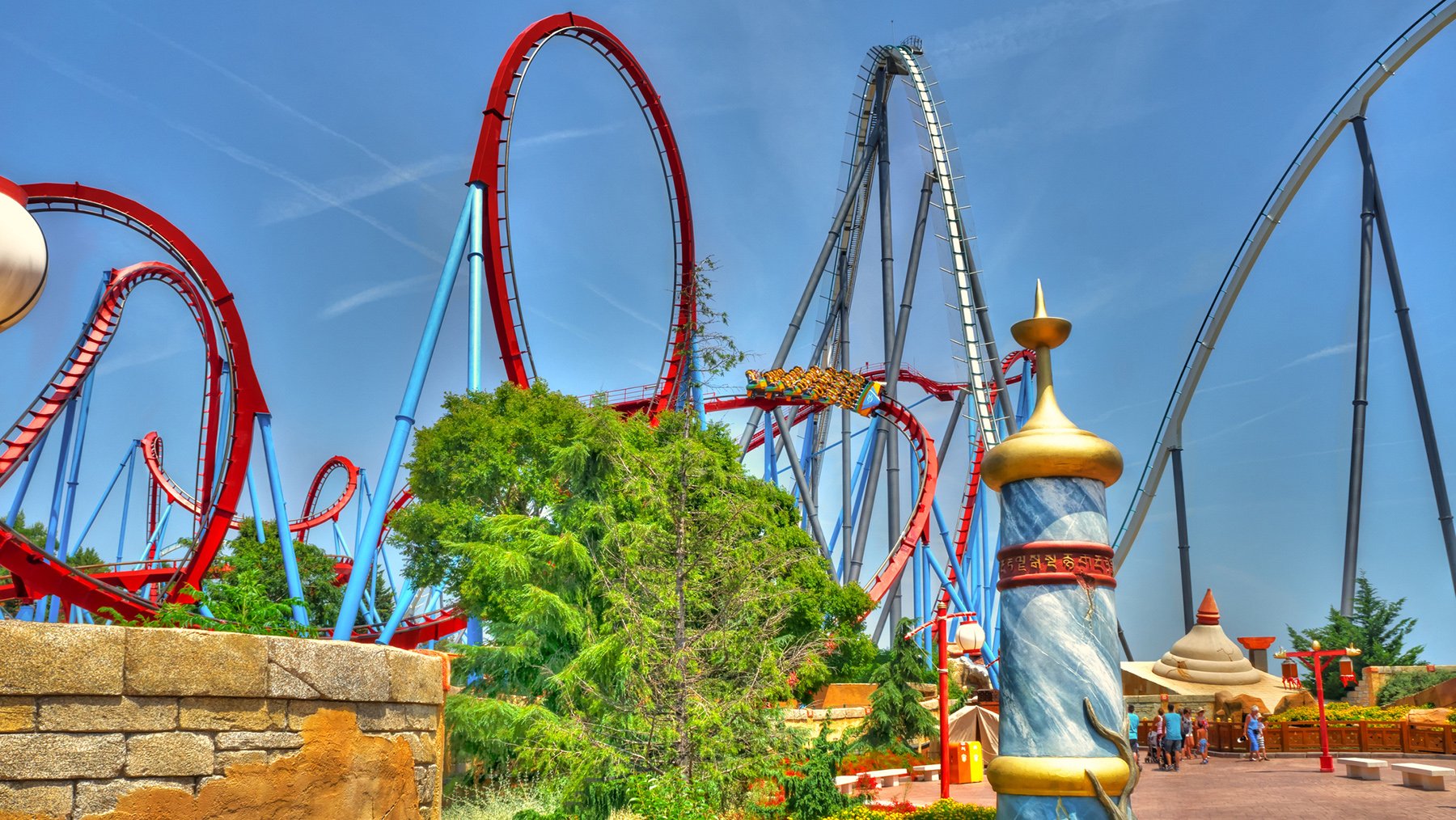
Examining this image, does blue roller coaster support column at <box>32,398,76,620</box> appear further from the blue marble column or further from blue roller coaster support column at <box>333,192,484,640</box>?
the blue marble column

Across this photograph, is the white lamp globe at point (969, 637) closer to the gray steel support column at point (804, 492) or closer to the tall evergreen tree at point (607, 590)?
the tall evergreen tree at point (607, 590)

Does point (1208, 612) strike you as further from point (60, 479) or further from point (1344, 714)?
point (60, 479)

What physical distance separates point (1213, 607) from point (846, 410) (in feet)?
30.9

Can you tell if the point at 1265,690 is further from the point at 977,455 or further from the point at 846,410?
the point at 846,410

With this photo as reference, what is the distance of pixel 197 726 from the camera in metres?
4.66

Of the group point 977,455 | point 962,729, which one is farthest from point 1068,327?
point 977,455

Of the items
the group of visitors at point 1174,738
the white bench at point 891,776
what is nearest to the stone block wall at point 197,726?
the white bench at point 891,776

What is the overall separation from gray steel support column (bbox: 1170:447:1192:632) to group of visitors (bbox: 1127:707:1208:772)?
678 cm

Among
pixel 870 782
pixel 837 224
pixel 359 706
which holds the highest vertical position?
pixel 837 224

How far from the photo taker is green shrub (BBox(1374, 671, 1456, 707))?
2375 cm

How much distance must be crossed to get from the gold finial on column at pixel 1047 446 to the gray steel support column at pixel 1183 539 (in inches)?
947

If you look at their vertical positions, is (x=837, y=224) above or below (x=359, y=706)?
above

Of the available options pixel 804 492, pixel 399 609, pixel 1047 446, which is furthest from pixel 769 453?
pixel 1047 446

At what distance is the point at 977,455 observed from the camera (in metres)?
29.9
